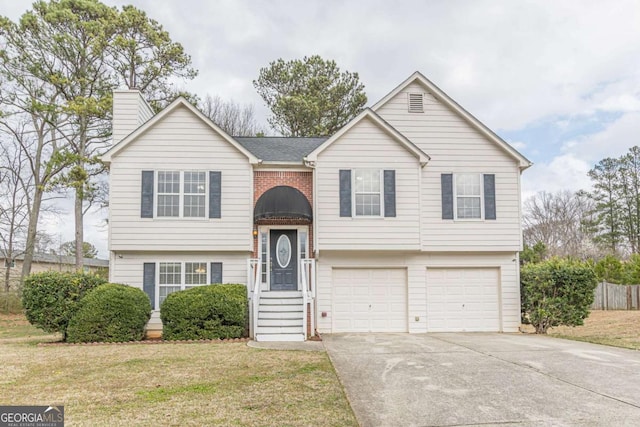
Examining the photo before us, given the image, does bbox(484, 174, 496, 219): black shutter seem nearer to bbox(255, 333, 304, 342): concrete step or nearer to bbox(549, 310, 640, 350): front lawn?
bbox(549, 310, 640, 350): front lawn

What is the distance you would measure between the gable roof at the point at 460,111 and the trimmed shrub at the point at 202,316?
826cm

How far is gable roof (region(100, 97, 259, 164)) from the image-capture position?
14938 millimetres

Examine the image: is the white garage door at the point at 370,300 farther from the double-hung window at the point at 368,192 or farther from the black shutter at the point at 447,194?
the black shutter at the point at 447,194

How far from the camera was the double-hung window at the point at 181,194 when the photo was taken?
1503cm

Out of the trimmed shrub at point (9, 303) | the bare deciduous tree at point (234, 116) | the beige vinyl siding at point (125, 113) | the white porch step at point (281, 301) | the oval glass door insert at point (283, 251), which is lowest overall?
the trimmed shrub at point (9, 303)

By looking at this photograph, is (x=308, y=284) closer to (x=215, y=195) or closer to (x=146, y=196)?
(x=215, y=195)

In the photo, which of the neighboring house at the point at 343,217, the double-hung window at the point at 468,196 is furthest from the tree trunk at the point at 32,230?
the double-hung window at the point at 468,196

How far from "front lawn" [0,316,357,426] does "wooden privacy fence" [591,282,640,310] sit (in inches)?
792

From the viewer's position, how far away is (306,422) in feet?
18.4

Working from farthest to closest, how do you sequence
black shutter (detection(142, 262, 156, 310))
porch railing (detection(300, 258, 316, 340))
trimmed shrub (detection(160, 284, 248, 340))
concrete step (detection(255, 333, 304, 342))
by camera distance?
black shutter (detection(142, 262, 156, 310)), porch railing (detection(300, 258, 316, 340)), concrete step (detection(255, 333, 304, 342)), trimmed shrub (detection(160, 284, 248, 340))

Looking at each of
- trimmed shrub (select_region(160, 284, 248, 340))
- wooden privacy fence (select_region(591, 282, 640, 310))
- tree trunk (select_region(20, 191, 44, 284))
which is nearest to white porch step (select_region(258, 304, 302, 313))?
trimmed shrub (select_region(160, 284, 248, 340))

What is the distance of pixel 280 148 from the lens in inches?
679

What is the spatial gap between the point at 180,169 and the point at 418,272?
8.61 m

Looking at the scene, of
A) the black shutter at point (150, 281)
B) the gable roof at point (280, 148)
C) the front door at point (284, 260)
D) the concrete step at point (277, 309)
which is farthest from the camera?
the gable roof at point (280, 148)
